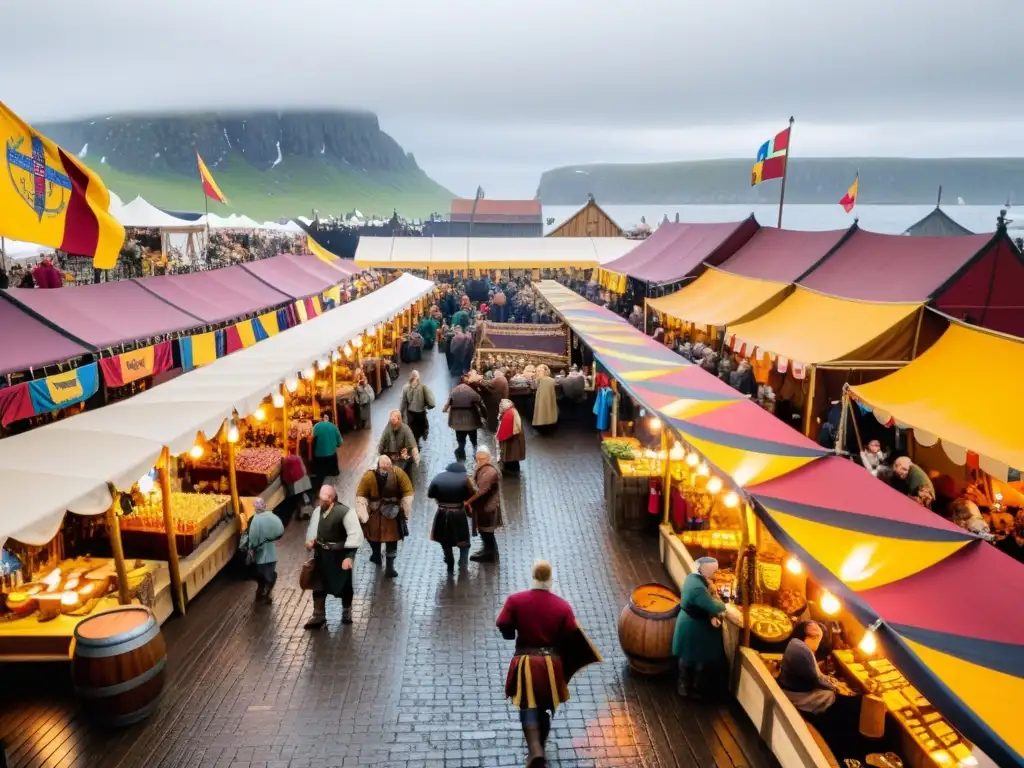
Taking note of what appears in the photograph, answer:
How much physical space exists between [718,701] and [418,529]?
4846mm

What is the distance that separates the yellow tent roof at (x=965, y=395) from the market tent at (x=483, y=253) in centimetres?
2134

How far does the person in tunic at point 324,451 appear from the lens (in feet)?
36.0

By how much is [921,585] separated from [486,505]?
16.6 feet

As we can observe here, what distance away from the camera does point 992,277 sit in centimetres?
963

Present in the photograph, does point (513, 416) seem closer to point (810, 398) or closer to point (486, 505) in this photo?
point (486, 505)

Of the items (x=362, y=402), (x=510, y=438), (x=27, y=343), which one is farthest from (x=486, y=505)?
(x=27, y=343)

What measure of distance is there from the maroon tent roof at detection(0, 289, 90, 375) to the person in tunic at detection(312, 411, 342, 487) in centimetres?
376

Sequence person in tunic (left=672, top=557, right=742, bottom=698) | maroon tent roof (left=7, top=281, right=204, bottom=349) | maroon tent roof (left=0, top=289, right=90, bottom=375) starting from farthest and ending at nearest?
maroon tent roof (left=7, top=281, right=204, bottom=349) < maroon tent roof (left=0, top=289, right=90, bottom=375) < person in tunic (left=672, top=557, right=742, bottom=698)

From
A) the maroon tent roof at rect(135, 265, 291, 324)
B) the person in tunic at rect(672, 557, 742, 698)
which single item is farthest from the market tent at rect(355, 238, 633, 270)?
the person in tunic at rect(672, 557, 742, 698)

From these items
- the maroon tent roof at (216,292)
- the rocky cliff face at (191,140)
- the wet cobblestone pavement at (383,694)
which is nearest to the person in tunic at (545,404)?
the wet cobblestone pavement at (383,694)

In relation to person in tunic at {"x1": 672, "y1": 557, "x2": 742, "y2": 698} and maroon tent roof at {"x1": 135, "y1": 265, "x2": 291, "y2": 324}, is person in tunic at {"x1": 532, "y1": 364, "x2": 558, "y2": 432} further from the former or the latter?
person in tunic at {"x1": 672, "y1": 557, "x2": 742, "y2": 698}

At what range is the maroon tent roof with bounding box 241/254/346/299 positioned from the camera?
21469 mm

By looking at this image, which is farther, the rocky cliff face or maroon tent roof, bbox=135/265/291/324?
the rocky cliff face

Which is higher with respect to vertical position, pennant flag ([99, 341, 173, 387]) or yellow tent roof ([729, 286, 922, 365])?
yellow tent roof ([729, 286, 922, 365])
